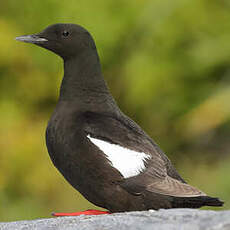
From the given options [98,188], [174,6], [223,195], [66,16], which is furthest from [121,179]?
[174,6]

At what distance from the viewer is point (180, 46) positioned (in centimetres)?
1406

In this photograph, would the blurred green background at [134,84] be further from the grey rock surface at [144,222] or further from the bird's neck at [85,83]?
the grey rock surface at [144,222]

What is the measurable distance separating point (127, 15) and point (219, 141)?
3.15 m

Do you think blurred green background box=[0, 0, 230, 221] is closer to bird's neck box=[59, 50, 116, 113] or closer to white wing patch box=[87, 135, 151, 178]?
bird's neck box=[59, 50, 116, 113]

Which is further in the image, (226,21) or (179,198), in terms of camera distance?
(226,21)

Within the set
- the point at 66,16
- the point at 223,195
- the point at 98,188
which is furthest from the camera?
the point at 66,16

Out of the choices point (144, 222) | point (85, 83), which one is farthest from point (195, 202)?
point (85, 83)

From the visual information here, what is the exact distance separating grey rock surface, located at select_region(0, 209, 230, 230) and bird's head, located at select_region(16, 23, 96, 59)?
180cm

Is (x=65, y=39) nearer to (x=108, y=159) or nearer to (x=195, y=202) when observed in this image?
(x=108, y=159)

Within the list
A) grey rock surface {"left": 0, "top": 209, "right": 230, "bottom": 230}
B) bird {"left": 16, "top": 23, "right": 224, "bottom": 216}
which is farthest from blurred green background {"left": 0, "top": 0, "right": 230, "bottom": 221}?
grey rock surface {"left": 0, "top": 209, "right": 230, "bottom": 230}

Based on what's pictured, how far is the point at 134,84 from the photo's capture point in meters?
13.4

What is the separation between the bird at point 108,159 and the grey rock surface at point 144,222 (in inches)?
12.3

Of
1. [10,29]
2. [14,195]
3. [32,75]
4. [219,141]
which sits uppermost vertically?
[10,29]

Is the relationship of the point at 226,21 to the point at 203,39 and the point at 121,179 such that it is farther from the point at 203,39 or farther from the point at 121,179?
the point at 121,179
